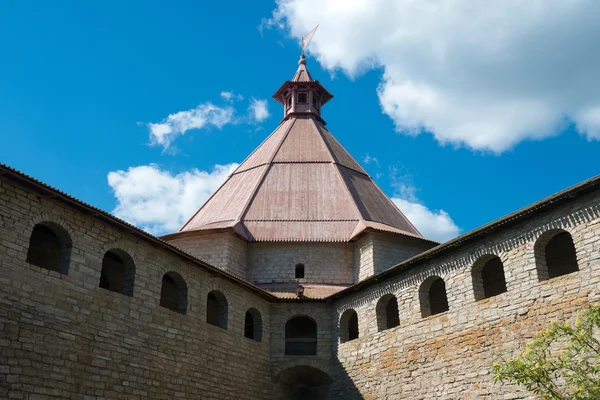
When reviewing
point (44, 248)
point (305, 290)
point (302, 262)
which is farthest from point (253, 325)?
point (44, 248)

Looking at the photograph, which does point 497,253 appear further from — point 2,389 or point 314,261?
point 2,389

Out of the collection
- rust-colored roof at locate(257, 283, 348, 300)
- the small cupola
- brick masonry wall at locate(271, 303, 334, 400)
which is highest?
the small cupola

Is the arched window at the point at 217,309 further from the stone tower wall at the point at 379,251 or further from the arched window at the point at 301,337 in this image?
the stone tower wall at the point at 379,251

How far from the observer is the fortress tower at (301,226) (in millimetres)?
22500

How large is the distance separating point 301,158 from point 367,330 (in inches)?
430

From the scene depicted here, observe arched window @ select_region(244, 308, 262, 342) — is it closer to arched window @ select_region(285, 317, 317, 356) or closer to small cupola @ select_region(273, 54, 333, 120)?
arched window @ select_region(285, 317, 317, 356)

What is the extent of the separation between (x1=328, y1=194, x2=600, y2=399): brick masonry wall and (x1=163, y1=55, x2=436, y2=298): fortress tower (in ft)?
12.1

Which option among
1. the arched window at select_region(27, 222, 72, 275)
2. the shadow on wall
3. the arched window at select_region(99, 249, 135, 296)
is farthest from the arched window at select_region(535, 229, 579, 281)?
the arched window at select_region(27, 222, 72, 275)

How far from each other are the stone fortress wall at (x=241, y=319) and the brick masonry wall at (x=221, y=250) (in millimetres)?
2604

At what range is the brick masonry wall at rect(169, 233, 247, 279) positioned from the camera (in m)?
22.3

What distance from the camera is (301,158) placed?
27.6 m

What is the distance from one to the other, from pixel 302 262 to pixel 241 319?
4.58m

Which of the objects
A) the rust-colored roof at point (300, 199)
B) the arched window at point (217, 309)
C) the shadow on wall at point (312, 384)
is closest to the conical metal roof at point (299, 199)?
the rust-colored roof at point (300, 199)

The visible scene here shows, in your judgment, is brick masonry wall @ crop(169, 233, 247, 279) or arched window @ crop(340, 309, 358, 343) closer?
arched window @ crop(340, 309, 358, 343)
